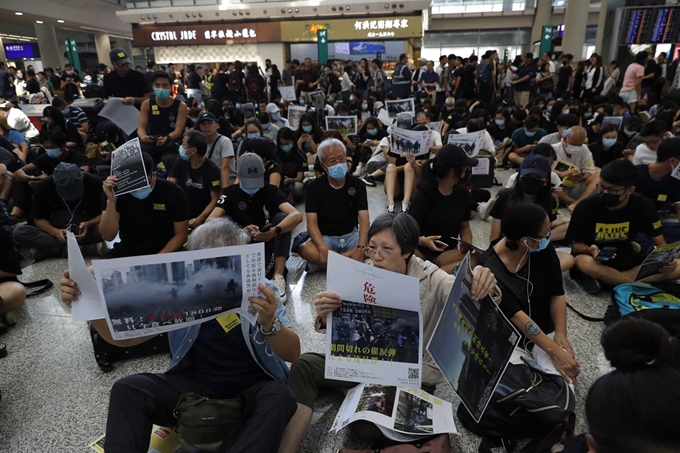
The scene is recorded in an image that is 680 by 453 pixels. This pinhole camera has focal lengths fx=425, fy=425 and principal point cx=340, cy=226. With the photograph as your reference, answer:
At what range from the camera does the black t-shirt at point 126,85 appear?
545 centimetres

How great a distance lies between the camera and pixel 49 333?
3.16 meters

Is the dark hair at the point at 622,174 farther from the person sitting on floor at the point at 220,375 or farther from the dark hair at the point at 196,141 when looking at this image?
the dark hair at the point at 196,141

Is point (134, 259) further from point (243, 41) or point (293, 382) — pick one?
point (243, 41)

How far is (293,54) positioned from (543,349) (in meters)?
20.9

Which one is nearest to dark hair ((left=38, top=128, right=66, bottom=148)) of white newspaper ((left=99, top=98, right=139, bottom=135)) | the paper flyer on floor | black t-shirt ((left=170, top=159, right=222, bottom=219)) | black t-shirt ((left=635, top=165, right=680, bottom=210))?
white newspaper ((left=99, top=98, right=139, bottom=135))

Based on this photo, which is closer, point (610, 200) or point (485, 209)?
point (610, 200)

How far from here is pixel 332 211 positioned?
3.85 metres

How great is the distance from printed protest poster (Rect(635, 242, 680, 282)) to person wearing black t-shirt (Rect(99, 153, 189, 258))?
11.0ft

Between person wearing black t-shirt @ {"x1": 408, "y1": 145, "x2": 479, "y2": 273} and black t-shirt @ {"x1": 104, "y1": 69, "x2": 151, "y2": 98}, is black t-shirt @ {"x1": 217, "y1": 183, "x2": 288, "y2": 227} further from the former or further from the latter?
black t-shirt @ {"x1": 104, "y1": 69, "x2": 151, "y2": 98}

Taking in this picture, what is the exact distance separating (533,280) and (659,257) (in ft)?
3.93

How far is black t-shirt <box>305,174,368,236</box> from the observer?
3.81 metres

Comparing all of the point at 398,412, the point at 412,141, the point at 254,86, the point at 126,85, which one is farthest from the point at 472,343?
the point at 254,86

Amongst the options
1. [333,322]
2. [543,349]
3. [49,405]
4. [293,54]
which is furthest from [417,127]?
[293,54]

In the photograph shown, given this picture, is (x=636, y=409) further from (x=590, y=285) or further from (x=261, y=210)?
(x=261, y=210)
